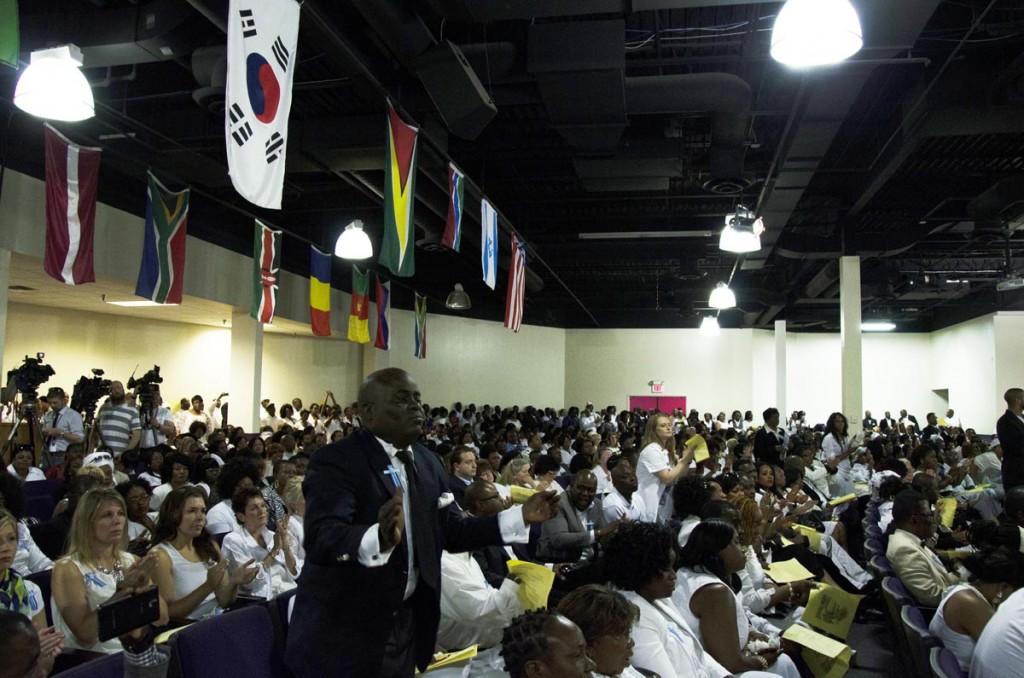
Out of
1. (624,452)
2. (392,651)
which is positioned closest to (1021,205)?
(624,452)

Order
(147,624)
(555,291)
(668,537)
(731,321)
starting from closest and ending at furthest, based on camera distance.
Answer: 1. (147,624)
2. (668,537)
3. (555,291)
4. (731,321)

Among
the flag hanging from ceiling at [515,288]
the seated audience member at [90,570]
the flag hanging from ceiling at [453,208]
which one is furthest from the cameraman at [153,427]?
the seated audience member at [90,570]

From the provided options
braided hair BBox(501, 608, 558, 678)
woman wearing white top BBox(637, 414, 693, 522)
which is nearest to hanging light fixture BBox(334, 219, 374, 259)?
woman wearing white top BBox(637, 414, 693, 522)

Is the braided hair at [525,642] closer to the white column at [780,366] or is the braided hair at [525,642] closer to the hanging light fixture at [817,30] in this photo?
the hanging light fixture at [817,30]

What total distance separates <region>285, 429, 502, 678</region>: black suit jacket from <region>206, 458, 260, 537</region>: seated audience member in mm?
3136

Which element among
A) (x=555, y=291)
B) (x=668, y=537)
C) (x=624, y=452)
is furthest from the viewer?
(x=555, y=291)

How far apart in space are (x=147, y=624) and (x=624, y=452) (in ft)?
20.6

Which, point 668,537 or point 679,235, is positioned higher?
point 679,235

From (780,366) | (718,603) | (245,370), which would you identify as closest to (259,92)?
(718,603)

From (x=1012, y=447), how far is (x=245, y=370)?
38.7ft

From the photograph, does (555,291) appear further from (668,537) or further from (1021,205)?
(668,537)

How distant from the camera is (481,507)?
171 inches

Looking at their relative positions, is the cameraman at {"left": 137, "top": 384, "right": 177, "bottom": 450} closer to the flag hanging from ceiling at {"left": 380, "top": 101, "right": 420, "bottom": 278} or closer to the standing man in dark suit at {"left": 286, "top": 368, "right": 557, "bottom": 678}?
the flag hanging from ceiling at {"left": 380, "top": 101, "right": 420, "bottom": 278}

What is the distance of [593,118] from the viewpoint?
25.6 feet
